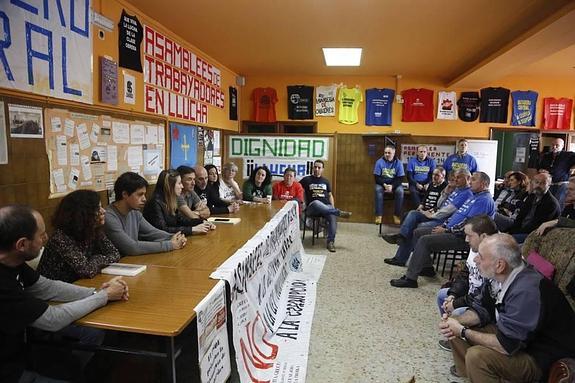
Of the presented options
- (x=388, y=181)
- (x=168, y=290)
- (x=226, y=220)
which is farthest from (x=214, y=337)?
Result: (x=388, y=181)

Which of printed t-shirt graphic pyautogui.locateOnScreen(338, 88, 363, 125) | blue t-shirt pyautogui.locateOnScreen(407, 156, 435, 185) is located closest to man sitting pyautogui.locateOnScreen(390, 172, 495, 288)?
blue t-shirt pyautogui.locateOnScreen(407, 156, 435, 185)

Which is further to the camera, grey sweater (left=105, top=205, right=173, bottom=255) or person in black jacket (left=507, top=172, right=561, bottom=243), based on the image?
person in black jacket (left=507, top=172, right=561, bottom=243)

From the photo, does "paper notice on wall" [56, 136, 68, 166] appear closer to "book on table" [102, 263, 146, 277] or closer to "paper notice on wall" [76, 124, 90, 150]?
"paper notice on wall" [76, 124, 90, 150]

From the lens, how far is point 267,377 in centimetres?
215

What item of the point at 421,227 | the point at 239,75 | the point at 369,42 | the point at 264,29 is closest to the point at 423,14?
the point at 369,42

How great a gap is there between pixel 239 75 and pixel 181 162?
2860 millimetres

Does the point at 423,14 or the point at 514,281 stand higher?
the point at 423,14

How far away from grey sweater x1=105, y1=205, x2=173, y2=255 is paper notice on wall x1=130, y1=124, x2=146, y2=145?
1.45m

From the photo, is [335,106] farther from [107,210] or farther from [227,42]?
[107,210]

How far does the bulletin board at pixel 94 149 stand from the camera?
9.16 ft

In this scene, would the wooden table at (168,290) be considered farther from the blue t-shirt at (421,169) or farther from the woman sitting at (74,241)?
the blue t-shirt at (421,169)

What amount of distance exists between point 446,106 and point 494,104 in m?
0.82

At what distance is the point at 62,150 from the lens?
2.84 m

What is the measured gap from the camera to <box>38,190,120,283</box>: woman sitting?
1.81 metres
